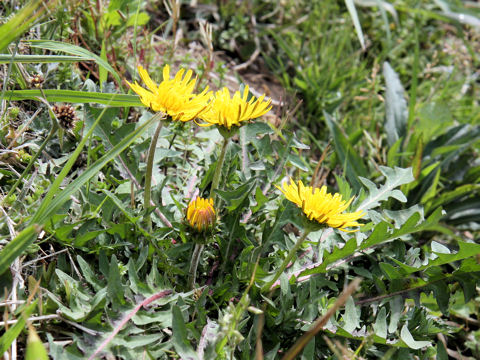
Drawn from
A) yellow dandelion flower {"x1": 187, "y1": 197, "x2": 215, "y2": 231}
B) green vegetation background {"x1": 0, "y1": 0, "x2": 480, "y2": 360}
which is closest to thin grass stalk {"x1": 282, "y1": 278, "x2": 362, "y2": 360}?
green vegetation background {"x1": 0, "y1": 0, "x2": 480, "y2": 360}

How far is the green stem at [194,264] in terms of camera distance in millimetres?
1771

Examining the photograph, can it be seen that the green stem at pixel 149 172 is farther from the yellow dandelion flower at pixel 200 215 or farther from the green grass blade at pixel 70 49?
the green grass blade at pixel 70 49

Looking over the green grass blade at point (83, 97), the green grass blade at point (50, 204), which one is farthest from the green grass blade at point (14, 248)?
the green grass blade at point (83, 97)

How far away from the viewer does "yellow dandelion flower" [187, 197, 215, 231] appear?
167 cm

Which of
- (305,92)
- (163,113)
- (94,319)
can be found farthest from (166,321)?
(305,92)

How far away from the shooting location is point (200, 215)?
1671 millimetres

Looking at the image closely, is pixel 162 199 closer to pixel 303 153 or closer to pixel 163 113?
pixel 163 113

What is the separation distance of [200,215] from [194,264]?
0.24m

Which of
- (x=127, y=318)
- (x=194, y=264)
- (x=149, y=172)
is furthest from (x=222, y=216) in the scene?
(x=127, y=318)

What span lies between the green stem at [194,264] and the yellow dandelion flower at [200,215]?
0.36ft

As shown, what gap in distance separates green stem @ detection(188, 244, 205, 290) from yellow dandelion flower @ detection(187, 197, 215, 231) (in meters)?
0.11

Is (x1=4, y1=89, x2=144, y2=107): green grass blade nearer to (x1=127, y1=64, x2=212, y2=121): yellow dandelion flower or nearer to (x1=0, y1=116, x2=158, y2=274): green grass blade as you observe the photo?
(x1=127, y1=64, x2=212, y2=121): yellow dandelion flower

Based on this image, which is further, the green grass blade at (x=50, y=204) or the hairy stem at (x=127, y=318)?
the hairy stem at (x=127, y=318)

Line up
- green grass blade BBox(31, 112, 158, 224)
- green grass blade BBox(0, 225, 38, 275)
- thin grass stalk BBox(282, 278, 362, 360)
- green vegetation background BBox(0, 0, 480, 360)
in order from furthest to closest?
green vegetation background BBox(0, 0, 480, 360), green grass blade BBox(31, 112, 158, 224), green grass blade BBox(0, 225, 38, 275), thin grass stalk BBox(282, 278, 362, 360)
